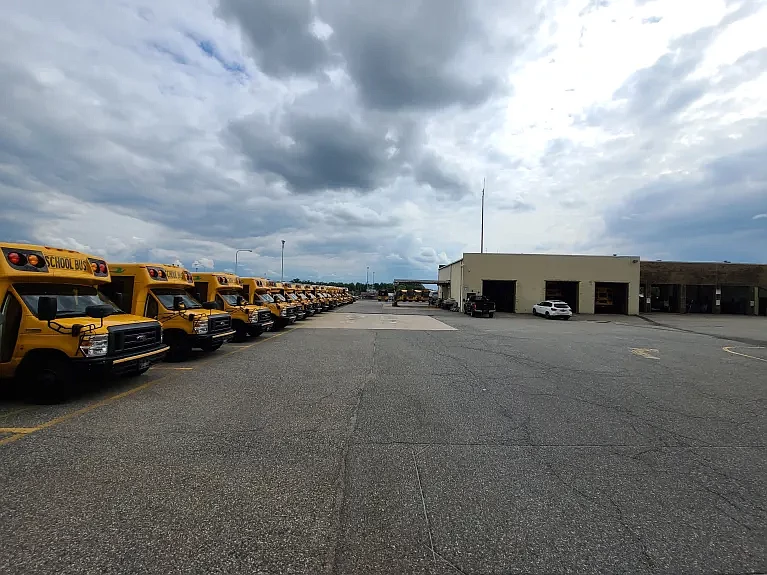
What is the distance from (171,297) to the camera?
11586 mm

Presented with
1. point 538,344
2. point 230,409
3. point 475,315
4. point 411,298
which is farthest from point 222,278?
point 411,298

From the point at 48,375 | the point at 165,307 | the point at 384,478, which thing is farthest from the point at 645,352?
the point at 48,375

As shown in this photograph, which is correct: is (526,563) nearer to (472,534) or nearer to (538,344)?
(472,534)

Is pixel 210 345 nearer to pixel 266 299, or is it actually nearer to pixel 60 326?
pixel 60 326

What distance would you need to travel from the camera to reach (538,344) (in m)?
15.9

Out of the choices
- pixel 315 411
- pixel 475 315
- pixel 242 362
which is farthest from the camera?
pixel 475 315

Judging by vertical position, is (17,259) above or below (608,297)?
above

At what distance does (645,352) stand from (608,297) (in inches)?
1332

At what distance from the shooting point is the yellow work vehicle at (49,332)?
6797 millimetres

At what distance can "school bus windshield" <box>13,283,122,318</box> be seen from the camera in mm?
7143

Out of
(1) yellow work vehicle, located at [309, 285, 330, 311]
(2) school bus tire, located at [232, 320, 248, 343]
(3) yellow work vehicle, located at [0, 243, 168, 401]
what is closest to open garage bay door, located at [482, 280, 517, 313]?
(1) yellow work vehicle, located at [309, 285, 330, 311]

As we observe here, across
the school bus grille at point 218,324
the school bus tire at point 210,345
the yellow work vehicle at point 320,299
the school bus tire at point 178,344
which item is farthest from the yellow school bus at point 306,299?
the school bus tire at point 178,344

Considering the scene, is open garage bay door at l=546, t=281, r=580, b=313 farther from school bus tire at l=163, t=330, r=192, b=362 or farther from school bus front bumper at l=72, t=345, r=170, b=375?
school bus front bumper at l=72, t=345, r=170, b=375

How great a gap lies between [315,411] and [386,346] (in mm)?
8233
